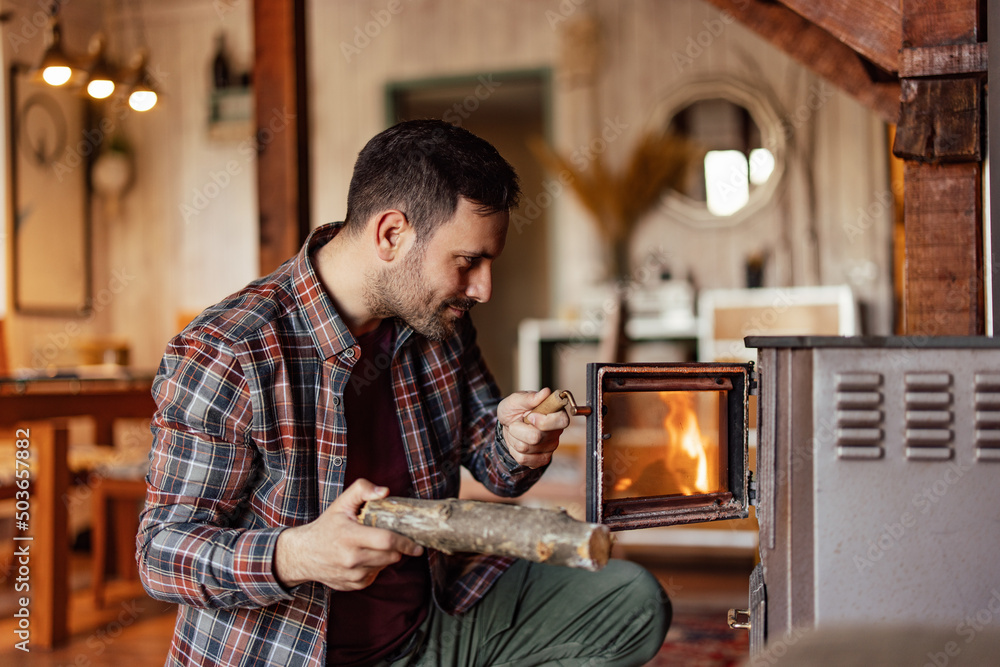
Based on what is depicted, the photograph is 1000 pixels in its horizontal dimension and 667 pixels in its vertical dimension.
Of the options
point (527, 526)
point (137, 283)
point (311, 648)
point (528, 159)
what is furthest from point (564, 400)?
point (528, 159)

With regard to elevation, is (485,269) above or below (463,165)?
below

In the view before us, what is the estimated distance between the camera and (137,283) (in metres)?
6.01

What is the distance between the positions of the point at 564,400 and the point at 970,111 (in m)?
0.86

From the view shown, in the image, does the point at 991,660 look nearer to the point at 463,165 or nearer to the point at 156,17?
the point at 463,165

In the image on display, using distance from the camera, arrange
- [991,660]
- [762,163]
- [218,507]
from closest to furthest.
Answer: [991,660], [218,507], [762,163]

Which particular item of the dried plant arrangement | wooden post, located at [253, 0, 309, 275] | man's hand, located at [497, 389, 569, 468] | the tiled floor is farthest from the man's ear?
the dried plant arrangement

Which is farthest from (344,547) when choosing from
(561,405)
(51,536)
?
(51,536)

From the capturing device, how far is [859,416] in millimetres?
1197

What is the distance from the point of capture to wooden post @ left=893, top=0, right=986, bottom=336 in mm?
1487

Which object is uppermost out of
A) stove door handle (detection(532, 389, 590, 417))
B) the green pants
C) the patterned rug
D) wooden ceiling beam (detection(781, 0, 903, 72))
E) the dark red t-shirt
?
wooden ceiling beam (detection(781, 0, 903, 72))

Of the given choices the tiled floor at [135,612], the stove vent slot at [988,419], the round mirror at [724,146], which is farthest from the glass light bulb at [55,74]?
the stove vent slot at [988,419]

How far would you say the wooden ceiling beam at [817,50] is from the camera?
2.09 m

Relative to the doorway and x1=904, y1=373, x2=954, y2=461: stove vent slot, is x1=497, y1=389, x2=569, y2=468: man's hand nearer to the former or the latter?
x1=904, y1=373, x2=954, y2=461: stove vent slot

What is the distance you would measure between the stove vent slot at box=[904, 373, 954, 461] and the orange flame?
313 millimetres
